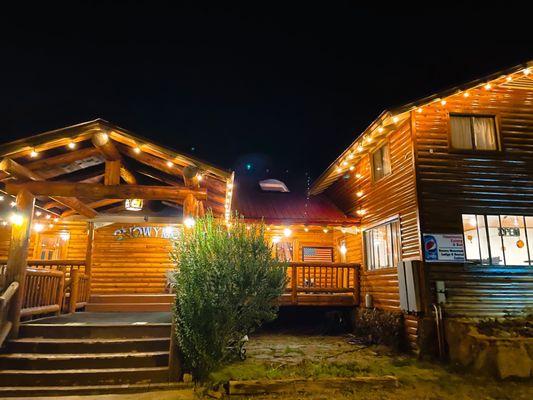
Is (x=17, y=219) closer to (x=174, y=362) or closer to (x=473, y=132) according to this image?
(x=174, y=362)

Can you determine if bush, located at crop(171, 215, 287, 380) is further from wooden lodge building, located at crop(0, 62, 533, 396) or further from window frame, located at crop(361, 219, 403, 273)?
window frame, located at crop(361, 219, 403, 273)

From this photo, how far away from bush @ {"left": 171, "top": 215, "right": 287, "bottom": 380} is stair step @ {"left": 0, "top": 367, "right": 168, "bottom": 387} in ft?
2.44

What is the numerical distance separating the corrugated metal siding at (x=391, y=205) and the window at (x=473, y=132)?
55.1 inches

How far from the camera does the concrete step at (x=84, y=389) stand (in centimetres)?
612

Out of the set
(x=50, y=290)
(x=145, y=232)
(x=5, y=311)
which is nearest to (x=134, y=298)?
(x=50, y=290)

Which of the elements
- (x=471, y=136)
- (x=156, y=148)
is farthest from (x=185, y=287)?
(x=471, y=136)

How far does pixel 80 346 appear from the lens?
706 centimetres

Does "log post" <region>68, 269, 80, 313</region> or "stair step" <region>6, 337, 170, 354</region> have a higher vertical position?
"log post" <region>68, 269, 80, 313</region>

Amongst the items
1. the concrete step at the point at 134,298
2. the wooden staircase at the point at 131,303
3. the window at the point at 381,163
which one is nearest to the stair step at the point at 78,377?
the wooden staircase at the point at 131,303

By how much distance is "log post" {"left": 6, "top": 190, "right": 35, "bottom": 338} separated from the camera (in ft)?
24.3

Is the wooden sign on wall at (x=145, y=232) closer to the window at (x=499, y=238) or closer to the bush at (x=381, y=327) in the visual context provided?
the bush at (x=381, y=327)

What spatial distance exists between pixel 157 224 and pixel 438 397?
404 inches

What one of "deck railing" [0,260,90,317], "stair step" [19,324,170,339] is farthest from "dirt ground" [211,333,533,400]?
"deck railing" [0,260,90,317]

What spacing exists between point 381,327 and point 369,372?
10.9 ft
